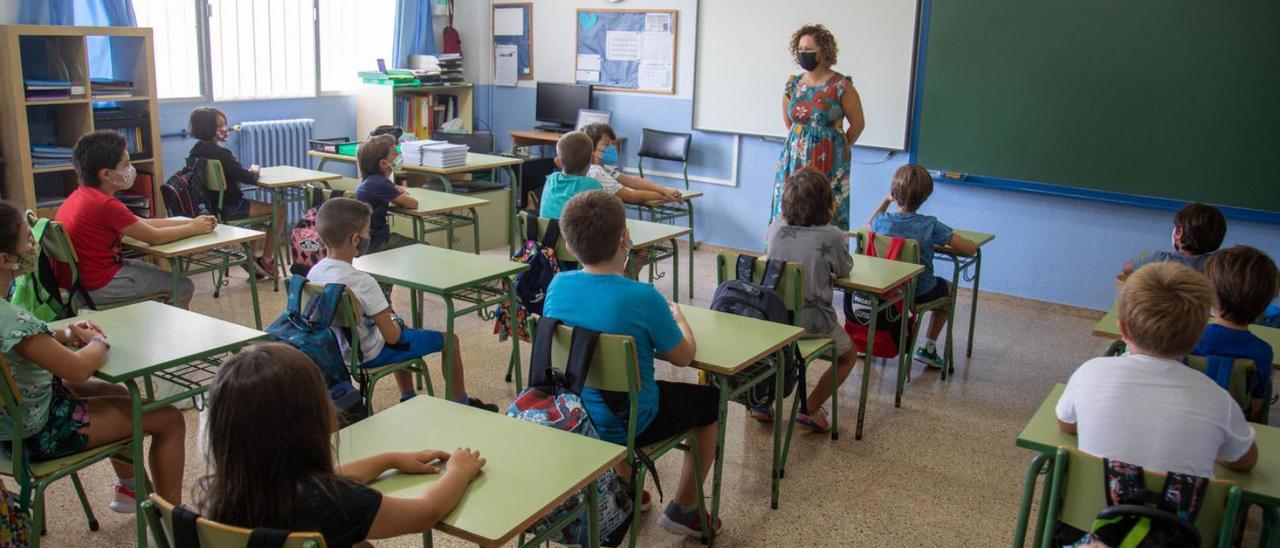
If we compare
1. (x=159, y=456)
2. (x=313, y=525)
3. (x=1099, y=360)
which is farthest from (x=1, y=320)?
(x=1099, y=360)

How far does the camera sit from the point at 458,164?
625cm

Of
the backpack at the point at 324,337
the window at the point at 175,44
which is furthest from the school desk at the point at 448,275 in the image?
the window at the point at 175,44

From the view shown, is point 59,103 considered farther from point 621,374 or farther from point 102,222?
point 621,374

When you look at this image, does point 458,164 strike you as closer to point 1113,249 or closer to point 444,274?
point 444,274

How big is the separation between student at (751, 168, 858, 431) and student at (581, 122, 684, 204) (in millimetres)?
1682

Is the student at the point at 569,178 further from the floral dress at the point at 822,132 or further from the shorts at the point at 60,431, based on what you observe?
the shorts at the point at 60,431

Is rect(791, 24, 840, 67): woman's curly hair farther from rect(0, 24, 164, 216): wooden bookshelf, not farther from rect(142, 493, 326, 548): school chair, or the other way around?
rect(142, 493, 326, 548): school chair

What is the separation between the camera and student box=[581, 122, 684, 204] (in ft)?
17.0

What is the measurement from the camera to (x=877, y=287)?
11.6ft

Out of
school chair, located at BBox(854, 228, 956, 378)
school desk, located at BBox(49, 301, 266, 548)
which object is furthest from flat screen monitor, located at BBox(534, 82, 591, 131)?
school desk, located at BBox(49, 301, 266, 548)

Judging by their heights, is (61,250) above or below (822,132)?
below

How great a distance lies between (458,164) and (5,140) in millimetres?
2456

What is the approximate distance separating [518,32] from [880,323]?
493 cm

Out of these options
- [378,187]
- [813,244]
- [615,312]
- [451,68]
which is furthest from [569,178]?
[451,68]
